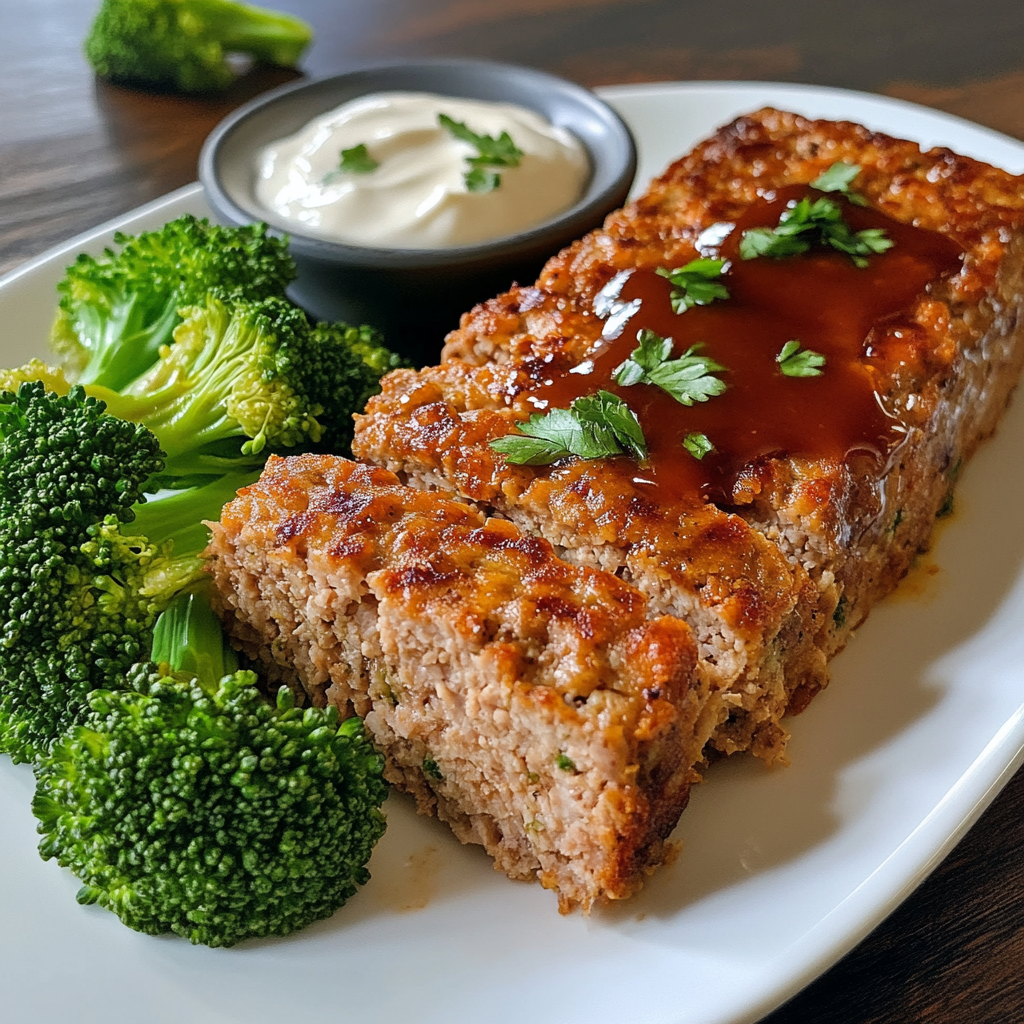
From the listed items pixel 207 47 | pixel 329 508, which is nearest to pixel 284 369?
pixel 329 508

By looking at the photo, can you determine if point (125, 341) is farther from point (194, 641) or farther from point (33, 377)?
point (194, 641)

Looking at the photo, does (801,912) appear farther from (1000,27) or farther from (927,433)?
(1000,27)

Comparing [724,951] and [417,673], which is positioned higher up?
[417,673]

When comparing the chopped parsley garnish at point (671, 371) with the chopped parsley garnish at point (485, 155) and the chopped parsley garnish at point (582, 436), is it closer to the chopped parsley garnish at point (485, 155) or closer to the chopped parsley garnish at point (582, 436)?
the chopped parsley garnish at point (582, 436)

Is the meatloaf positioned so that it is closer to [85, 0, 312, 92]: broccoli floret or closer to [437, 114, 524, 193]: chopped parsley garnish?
[437, 114, 524, 193]: chopped parsley garnish


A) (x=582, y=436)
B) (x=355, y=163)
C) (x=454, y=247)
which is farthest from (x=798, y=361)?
(x=355, y=163)

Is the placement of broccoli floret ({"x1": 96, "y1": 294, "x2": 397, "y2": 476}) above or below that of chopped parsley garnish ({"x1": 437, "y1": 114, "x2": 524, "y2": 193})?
below

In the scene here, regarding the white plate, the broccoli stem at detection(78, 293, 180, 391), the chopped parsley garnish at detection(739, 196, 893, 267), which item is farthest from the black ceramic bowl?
the white plate
